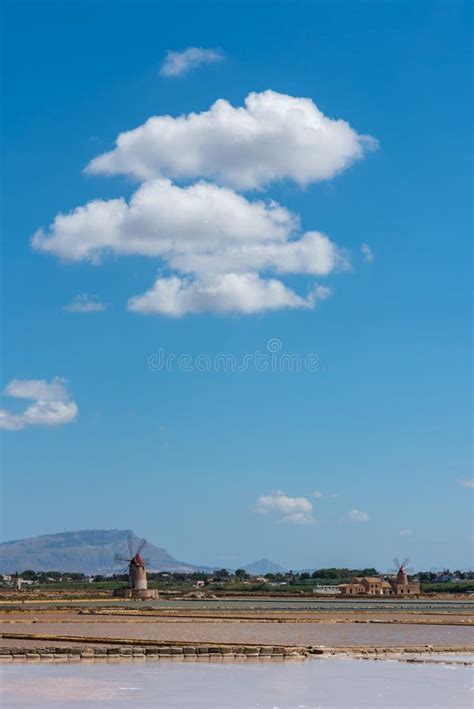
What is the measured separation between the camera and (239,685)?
20.4 meters

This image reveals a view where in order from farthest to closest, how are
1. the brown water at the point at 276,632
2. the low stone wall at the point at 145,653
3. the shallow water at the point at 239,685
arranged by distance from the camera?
1. the brown water at the point at 276,632
2. the low stone wall at the point at 145,653
3. the shallow water at the point at 239,685

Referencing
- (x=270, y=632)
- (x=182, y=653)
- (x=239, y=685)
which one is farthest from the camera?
(x=270, y=632)

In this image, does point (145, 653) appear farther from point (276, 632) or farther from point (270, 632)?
point (276, 632)

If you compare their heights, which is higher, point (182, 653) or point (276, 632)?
point (182, 653)

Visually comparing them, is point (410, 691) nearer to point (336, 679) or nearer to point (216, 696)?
point (336, 679)

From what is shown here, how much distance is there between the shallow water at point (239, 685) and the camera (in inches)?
701

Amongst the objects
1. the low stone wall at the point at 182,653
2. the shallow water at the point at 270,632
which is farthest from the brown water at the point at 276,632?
the low stone wall at the point at 182,653

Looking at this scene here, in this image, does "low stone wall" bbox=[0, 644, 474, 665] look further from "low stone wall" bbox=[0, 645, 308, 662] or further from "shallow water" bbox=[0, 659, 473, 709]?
"shallow water" bbox=[0, 659, 473, 709]

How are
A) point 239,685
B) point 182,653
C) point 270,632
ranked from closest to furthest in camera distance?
point 239,685
point 182,653
point 270,632

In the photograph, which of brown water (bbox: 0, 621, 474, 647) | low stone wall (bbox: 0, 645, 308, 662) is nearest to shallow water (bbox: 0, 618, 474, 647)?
brown water (bbox: 0, 621, 474, 647)

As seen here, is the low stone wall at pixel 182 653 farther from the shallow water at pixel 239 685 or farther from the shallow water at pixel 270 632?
the shallow water at pixel 270 632

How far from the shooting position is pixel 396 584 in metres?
130

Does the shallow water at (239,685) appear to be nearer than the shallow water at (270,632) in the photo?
Yes

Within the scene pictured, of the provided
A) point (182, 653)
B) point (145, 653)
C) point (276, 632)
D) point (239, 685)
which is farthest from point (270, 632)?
point (239, 685)
